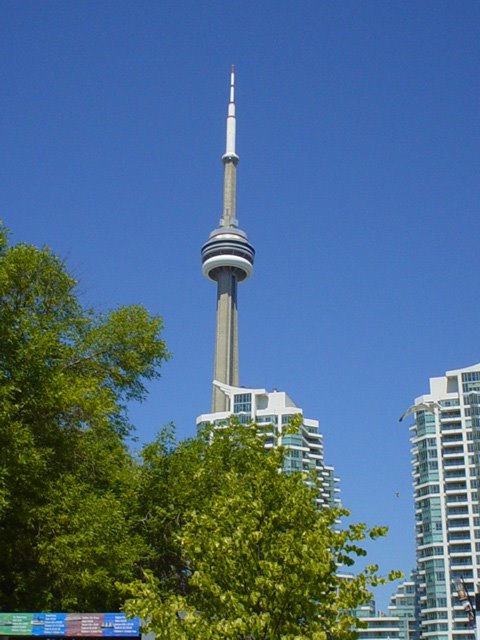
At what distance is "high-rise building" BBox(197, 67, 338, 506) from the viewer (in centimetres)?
12444

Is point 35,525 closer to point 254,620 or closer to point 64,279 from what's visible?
point 64,279

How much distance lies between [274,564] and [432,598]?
94319 millimetres

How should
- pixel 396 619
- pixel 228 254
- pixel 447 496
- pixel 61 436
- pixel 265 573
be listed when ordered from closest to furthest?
pixel 265 573
pixel 61 436
pixel 447 496
pixel 396 619
pixel 228 254

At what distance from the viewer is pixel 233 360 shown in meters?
141

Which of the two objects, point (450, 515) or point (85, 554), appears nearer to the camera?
point (85, 554)

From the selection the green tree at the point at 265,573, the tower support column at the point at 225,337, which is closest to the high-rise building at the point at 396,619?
the tower support column at the point at 225,337

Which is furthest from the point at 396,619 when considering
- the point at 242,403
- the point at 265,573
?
the point at 265,573

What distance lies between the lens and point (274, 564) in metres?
15.9

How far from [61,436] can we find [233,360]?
11401 cm

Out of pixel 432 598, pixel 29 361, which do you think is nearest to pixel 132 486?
pixel 29 361

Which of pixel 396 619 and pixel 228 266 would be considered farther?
pixel 228 266

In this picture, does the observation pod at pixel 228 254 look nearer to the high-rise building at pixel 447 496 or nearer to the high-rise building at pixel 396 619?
the high-rise building at pixel 447 496

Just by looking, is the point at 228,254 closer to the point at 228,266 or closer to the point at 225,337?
the point at 228,266

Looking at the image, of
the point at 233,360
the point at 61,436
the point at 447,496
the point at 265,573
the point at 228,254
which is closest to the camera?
the point at 265,573
